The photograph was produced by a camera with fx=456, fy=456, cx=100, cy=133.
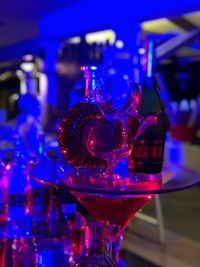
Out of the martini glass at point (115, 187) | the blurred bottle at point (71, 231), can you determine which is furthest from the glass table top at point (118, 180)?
the blurred bottle at point (71, 231)

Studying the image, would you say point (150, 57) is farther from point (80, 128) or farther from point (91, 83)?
point (80, 128)

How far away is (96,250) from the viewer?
1.19 metres

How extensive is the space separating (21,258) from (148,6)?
289cm

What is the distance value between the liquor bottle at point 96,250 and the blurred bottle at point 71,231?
0.28 meters

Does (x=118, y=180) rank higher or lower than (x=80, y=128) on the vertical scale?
lower

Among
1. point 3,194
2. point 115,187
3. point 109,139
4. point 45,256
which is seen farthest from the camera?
point 3,194

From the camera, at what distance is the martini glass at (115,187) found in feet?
3.41

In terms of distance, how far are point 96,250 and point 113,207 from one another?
12 centimetres

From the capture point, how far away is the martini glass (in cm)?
104

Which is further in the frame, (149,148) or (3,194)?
(3,194)

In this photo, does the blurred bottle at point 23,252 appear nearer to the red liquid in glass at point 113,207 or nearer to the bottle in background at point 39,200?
the bottle in background at point 39,200

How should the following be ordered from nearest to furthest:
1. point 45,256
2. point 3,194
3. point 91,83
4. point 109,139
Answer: point 109,139 → point 91,83 → point 45,256 → point 3,194

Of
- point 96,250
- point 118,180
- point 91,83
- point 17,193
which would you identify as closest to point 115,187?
point 118,180

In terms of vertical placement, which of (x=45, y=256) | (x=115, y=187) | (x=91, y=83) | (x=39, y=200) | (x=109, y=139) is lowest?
(x=45, y=256)
